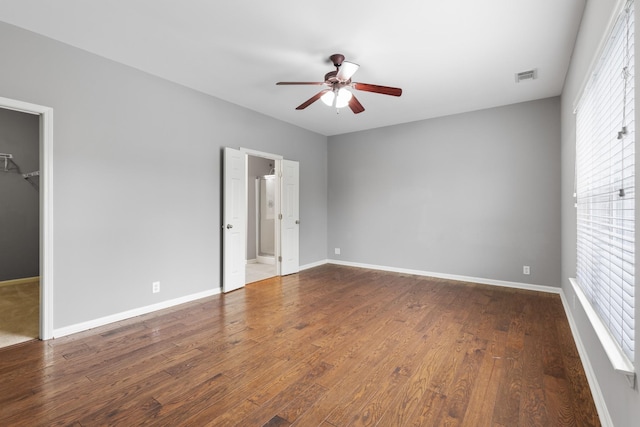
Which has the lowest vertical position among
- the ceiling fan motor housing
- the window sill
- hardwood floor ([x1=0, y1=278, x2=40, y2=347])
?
hardwood floor ([x1=0, y1=278, x2=40, y2=347])

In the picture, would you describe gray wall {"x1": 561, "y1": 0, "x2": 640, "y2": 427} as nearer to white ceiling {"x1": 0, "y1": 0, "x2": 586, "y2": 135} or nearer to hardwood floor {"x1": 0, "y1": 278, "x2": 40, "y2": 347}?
white ceiling {"x1": 0, "y1": 0, "x2": 586, "y2": 135}

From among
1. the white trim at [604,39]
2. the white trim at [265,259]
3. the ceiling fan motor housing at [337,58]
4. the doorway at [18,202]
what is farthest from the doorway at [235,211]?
the white trim at [604,39]

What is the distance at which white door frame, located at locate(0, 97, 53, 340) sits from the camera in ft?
8.84

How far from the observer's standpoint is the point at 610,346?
1.52m

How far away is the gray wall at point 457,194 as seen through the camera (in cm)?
428

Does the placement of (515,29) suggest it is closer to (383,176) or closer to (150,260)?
(383,176)

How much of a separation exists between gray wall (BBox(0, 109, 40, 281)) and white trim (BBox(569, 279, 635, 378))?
7035 mm

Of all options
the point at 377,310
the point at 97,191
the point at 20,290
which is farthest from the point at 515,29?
the point at 20,290

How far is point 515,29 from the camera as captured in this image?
2625 millimetres

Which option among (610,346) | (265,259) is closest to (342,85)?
(610,346)

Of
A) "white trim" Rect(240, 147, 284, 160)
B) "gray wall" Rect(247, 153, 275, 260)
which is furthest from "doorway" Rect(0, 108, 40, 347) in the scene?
"gray wall" Rect(247, 153, 275, 260)

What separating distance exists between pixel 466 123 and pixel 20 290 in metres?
7.16

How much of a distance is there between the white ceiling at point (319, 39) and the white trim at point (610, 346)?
226cm

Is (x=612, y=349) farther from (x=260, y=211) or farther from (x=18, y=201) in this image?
(x=18, y=201)
